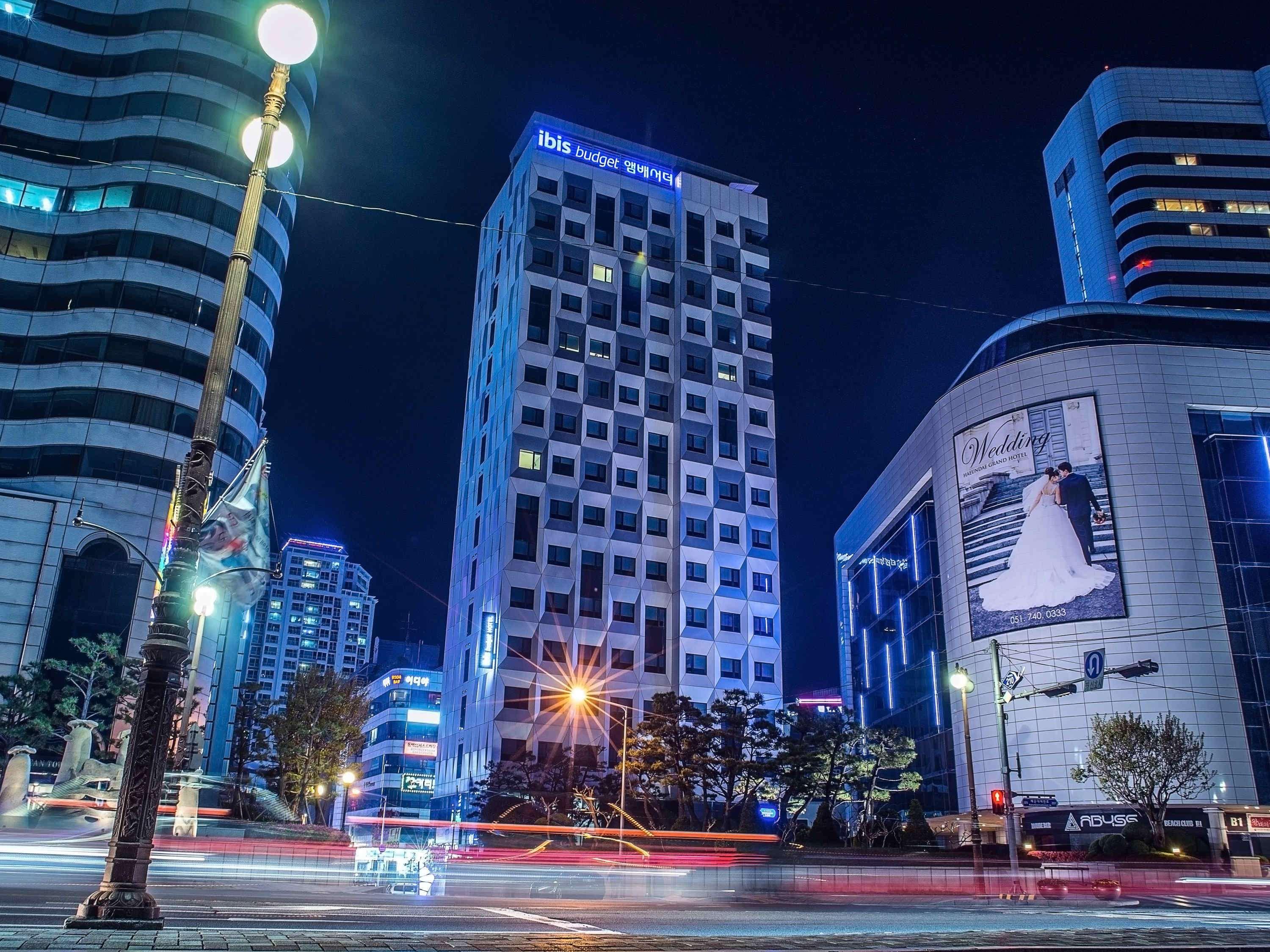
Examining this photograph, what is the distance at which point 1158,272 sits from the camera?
126438mm

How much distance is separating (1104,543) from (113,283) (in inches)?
2899

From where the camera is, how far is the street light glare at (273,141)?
1459 centimetres

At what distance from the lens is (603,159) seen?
93312mm

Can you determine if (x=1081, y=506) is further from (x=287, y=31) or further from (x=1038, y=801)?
(x=287, y=31)

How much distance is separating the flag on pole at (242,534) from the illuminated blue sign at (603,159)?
76.5m

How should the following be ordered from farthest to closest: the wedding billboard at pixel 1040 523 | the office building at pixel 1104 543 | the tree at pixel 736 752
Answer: the wedding billboard at pixel 1040 523
the office building at pixel 1104 543
the tree at pixel 736 752

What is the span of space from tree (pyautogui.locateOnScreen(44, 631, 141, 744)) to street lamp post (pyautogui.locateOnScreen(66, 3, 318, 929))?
1712 inches

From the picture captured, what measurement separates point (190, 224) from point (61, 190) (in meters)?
9.78

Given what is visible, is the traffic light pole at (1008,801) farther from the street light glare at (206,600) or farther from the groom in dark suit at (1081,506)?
the groom in dark suit at (1081,506)

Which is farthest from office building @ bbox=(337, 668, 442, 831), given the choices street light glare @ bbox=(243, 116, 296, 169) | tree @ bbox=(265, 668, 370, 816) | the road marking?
street light glare @ bbox=(243, 116, 296, 169)

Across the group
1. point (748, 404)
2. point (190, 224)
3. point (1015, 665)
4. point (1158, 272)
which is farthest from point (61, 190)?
point (1158, 272)

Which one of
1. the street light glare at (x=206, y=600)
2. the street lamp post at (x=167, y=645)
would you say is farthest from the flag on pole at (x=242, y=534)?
the street light glare at (x=206, y=600)

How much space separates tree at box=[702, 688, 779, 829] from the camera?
199 feet

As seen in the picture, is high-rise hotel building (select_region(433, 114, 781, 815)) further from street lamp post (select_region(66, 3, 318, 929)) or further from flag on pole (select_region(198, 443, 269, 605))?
street lamp post (select_region(66, 3, 318, 929))
